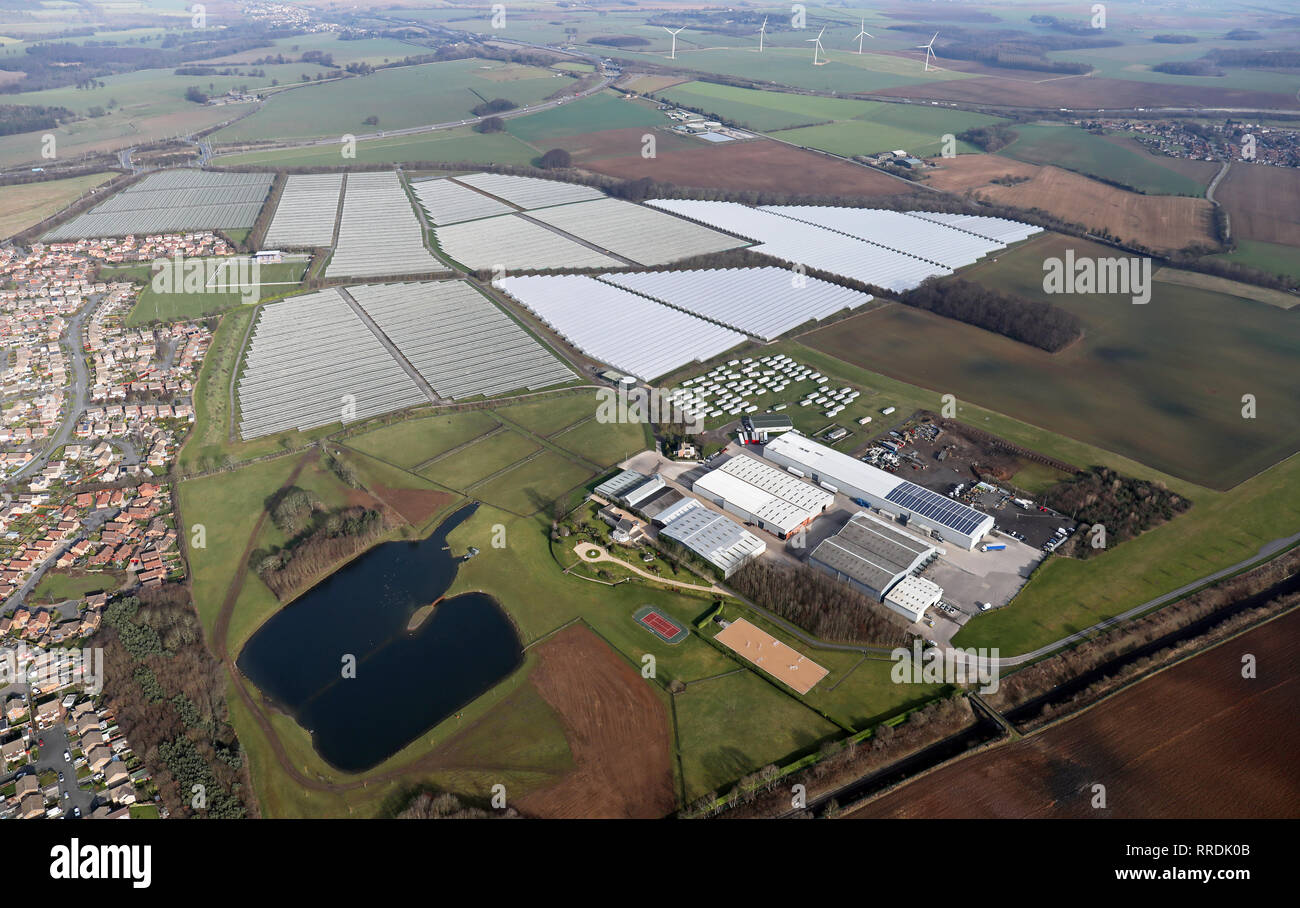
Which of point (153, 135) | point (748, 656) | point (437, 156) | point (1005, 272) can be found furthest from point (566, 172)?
point (748, 656)

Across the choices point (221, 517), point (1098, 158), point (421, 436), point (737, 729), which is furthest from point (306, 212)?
point (1098, 158)

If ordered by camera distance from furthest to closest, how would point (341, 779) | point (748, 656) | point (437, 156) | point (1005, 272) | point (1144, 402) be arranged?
point (437, 156), point (1005, 272), point (1144, 402), point (748, 656), point (341, 779)

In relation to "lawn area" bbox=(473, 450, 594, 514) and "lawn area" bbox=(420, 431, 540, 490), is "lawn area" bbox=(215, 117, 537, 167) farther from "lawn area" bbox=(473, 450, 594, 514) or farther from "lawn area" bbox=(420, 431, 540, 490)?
"lawn area" bbox=(473, 450, 594, 514)

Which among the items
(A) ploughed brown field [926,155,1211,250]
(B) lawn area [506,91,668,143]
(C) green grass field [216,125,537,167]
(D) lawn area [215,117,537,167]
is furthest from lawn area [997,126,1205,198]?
(D) lawn area [215,117,537,167]

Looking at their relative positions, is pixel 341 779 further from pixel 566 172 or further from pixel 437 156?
pixel 437 156

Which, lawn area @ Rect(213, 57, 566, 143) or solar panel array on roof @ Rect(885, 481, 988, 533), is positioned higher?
lawn area @ Rect(213, 57, 566, 143)
